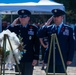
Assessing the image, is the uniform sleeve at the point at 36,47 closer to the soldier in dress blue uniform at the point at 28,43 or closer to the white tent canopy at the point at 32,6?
the soldier in dress blue uniform at the point at 28,43

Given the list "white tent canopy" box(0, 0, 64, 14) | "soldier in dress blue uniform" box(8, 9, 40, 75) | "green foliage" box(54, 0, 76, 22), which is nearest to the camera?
"soldier in dress blue uniform" box(8, 9, 40, 75)

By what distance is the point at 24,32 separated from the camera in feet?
20.1

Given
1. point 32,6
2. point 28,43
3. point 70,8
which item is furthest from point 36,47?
point 70,8

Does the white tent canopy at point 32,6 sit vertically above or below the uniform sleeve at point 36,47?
above

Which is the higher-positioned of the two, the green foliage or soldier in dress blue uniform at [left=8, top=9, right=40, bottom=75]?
soldier in dress blue uniform at [left=8, top=9, right=40, bottom=75]

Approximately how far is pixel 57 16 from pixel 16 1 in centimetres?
635

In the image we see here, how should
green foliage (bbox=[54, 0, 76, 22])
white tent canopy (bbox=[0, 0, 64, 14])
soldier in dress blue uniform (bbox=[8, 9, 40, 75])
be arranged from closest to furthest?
soldier in dress blue uniform (bbox=[8, 9, 40, 75]) < white tent canopy (bbox=[0, 0, 64, 14]) < green foliage (bbox=[54, 0, 76, 22])

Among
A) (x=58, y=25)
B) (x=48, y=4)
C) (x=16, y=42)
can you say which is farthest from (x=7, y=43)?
(x=48, y=4)

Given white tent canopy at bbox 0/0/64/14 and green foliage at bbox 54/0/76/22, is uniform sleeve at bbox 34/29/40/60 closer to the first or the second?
white tent canopy at bbox 0/0/64/14

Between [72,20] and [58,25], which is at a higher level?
[58,25]

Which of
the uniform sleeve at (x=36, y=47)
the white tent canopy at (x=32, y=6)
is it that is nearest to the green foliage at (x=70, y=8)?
the white tent canopy at (x=32, y=6)

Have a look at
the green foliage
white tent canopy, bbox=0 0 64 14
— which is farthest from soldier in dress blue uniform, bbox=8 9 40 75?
the green foliage

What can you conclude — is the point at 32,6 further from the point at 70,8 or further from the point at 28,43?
the point at 70,8

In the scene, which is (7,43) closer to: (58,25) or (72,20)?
(58,25)
